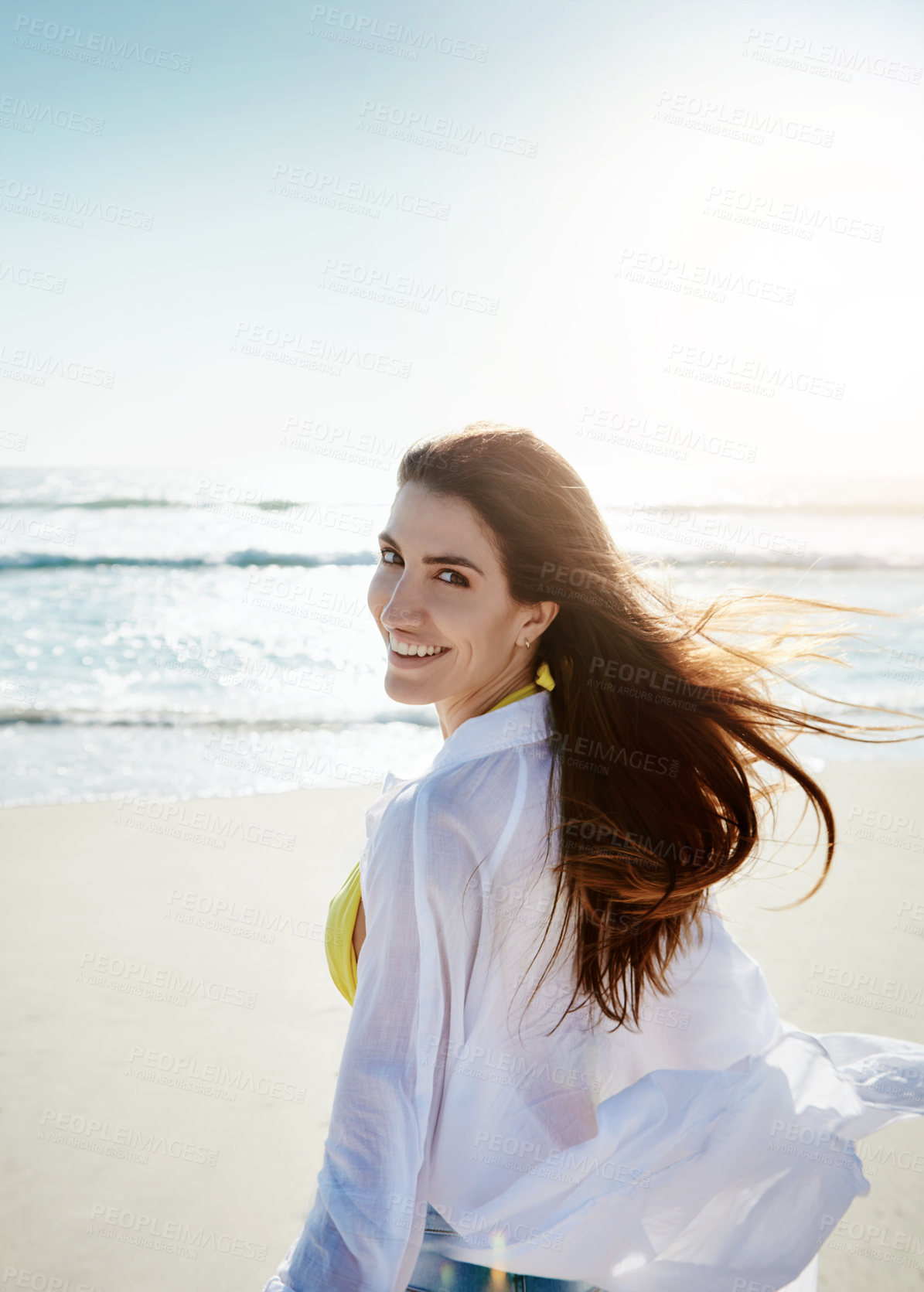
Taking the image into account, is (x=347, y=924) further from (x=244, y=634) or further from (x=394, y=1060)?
(x=244, y=634)

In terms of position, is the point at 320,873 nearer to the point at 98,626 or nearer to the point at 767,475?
the point at 98,626

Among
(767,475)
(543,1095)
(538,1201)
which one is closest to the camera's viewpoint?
(538,1201)

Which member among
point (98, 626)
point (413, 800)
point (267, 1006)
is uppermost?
point (413, 800)

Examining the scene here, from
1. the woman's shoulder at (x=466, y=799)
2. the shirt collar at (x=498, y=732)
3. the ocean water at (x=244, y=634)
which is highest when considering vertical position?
the shirt collar at (x=498, y=732)

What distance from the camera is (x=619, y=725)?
6.06 feet

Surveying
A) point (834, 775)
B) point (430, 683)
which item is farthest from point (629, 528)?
point (430, 683)

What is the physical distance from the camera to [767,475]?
41406mm

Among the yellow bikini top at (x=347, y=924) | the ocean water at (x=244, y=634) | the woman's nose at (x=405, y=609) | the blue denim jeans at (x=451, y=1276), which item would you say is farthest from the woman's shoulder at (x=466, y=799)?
the ocean water at (x=244, y=634)

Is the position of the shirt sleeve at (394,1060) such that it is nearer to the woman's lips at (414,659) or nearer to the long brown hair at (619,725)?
the long brown hair at (619,725)

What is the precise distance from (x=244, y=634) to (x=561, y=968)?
11.8 metres

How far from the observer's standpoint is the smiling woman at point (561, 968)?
1498mm

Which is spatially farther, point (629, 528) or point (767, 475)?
point (767, 475)

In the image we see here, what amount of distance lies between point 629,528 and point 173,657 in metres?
16.1

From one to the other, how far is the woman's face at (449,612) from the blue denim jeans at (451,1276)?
972 millimetres
